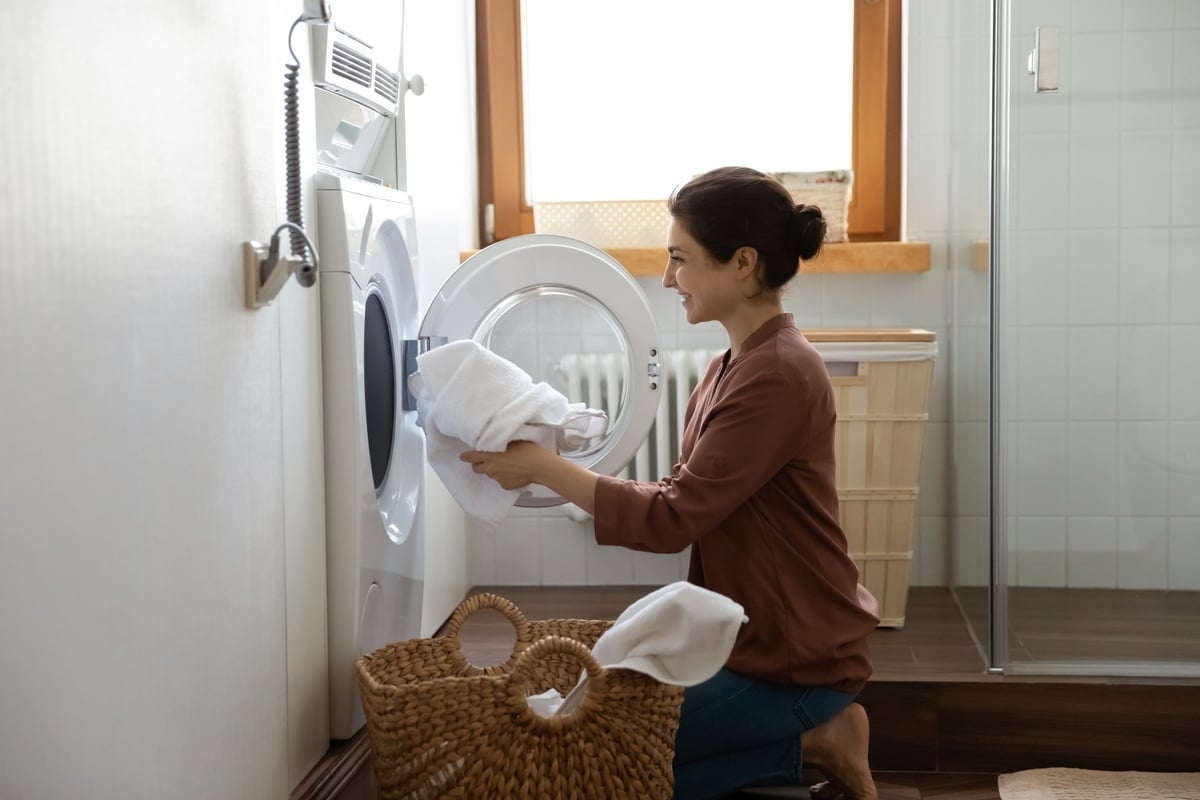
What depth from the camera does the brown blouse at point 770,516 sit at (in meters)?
1.69

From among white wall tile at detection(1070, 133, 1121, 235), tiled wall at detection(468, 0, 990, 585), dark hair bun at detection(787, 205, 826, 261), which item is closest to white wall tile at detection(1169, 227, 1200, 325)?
white wall tile at detection(1070, 133, 1121, 235)

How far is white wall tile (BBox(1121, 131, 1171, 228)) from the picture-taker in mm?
2189

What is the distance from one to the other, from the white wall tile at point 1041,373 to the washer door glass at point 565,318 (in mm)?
735

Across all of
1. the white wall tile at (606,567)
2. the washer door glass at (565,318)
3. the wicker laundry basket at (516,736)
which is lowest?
the white wall tile at (606,567)

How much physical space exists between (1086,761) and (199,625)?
160 cm

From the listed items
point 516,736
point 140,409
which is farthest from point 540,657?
point 140,409

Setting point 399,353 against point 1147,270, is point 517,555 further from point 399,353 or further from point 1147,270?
point 1147,270

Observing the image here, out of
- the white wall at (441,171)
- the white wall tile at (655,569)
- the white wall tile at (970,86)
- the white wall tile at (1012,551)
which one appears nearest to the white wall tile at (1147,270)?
the white wall tile at (970,86)

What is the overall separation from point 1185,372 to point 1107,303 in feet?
0.63

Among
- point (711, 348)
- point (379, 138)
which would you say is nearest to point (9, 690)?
point (379, 138)

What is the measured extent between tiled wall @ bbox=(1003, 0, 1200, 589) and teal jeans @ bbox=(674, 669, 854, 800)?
0.74m

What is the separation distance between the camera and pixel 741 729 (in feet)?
5.77

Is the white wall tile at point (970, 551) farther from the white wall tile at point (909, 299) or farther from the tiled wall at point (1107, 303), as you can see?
the white wall tile at point (909, 299)

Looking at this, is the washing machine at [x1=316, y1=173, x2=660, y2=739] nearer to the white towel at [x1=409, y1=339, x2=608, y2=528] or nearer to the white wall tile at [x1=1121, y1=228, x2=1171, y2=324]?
the white towel at [x1=409, y1=339, x2=608, y2=528]
